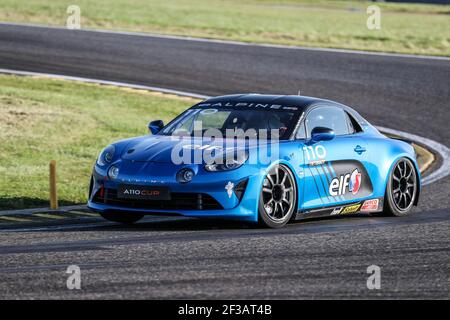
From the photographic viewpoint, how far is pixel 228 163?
34.7 ft

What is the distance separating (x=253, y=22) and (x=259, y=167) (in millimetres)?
25718

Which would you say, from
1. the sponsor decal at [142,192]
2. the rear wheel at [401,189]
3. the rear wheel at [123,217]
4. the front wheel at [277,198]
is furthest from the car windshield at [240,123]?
the rear wheel at [401,189]

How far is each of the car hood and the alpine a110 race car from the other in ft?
0.04

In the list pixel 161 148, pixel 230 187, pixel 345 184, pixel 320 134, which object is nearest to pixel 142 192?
pixel 161 148

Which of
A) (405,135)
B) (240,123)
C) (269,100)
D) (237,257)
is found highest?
(269,100)

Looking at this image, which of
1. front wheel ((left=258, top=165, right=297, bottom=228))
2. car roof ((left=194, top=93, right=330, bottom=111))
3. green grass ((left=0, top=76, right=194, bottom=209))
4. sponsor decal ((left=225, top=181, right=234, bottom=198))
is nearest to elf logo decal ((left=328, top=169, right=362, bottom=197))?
front wheel ((left=258, top=165, right=297, bottom=228))

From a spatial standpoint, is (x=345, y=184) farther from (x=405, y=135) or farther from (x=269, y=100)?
(x=405, y=135)

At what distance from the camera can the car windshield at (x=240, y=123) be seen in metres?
11.5

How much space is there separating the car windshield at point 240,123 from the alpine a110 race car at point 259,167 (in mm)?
11

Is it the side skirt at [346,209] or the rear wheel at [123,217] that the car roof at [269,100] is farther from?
the rear wheel at [123,217]

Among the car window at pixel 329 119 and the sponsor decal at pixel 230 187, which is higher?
the car window at pixel 329 119

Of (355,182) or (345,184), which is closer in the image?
(345,184)

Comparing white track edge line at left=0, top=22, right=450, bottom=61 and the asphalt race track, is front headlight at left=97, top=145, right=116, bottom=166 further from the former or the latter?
white track edge line at left=0, top=22, right=450, bottom=61
